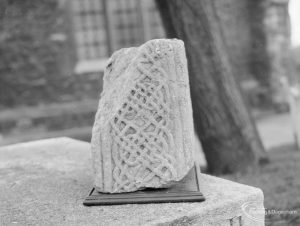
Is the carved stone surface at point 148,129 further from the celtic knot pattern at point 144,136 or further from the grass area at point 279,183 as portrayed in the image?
the grass area at point 279,183

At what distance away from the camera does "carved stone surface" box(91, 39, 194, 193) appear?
8.00ft

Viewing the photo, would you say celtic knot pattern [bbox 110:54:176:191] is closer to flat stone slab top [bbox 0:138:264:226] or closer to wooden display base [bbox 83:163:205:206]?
wooden display base [bbox 83:163:205:206]

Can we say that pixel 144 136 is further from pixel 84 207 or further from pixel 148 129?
pixel 84 207

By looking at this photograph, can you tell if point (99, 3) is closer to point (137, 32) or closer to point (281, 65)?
point (137, 32)

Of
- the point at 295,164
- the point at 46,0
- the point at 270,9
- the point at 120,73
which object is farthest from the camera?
the point at 270,9

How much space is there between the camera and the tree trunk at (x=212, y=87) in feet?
15.4

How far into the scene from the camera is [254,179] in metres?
4.53

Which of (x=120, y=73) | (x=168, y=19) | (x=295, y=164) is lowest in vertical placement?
(x=295, y=164)

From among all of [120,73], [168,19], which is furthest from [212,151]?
[120,73]

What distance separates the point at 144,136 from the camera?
8.00 ft

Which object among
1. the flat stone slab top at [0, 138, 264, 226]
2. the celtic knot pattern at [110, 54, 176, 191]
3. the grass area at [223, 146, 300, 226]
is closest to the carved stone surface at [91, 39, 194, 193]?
the celtic knot pattern at [110, 54, 176, 191]

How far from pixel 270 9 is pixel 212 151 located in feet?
23.1

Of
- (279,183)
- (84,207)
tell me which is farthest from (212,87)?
(84,207)

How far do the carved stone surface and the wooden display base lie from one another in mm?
42
